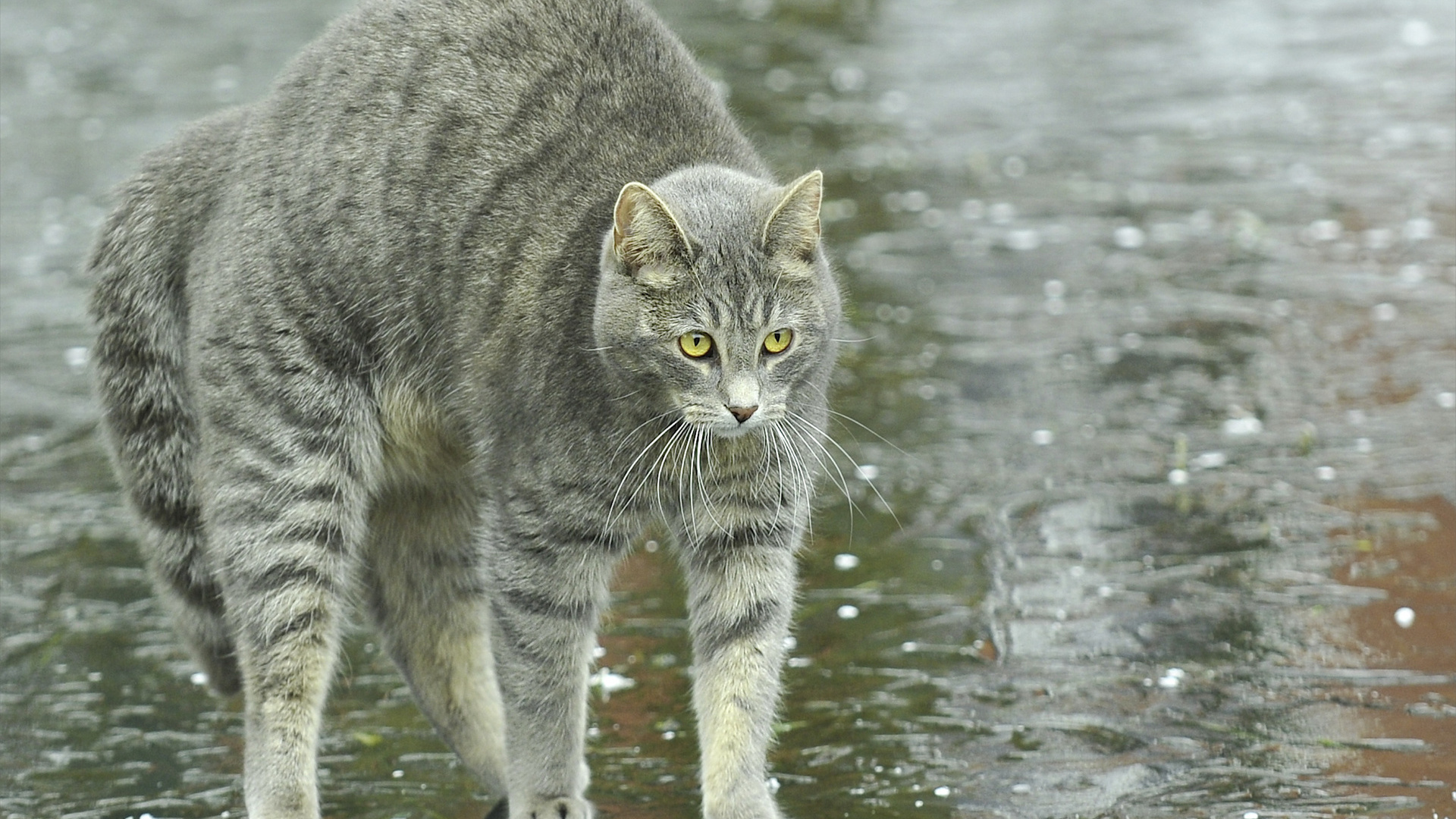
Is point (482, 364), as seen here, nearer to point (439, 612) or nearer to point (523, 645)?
point (523, 645)

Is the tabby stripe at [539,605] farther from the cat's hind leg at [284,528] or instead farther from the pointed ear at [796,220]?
the pointed ear at [796,220]

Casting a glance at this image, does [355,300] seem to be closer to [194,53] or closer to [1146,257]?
[1146,257]

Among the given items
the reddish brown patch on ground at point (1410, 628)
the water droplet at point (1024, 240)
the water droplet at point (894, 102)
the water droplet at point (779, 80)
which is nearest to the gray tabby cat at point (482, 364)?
the reddish brown patch on ground at point (1410, 628)

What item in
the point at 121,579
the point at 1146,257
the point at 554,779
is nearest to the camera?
the point at 554,779

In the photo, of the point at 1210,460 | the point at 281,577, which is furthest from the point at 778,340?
the point at 1210,460

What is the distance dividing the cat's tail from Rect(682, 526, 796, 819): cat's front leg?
1.50 m

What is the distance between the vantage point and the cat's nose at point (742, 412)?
3929mm

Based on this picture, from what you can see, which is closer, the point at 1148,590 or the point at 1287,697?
the point at 1287,697

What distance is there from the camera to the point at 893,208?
1016 centimetres

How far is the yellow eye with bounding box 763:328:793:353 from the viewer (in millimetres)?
4062

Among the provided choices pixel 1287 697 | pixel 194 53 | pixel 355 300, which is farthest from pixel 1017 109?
pixel 355 300

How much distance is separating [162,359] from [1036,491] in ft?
11.2

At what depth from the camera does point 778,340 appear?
4.09m

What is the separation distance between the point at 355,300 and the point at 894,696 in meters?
2.06
